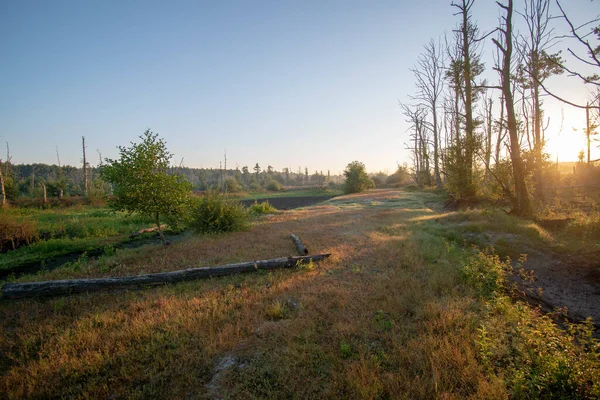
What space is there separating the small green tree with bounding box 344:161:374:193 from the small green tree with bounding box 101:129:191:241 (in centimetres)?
3367

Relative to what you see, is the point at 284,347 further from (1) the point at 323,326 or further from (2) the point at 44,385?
(2) the point at 44,385

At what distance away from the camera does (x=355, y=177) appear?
41156mm

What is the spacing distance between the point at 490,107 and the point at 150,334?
1570 inches

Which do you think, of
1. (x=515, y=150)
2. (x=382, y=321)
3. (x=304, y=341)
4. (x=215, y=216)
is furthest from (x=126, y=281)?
(x=515, y=150)

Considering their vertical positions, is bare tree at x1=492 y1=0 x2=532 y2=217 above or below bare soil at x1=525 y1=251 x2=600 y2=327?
above

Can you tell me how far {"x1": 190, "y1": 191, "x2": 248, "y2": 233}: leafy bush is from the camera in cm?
1285

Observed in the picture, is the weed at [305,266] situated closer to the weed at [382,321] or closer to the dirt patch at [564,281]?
the weed at [382,321]

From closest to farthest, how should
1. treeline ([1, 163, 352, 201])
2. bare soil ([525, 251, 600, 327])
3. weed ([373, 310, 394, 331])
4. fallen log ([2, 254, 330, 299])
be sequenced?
weed ([373, 310, 394, 331]), bare soil ([525, 251, 600, 327]), fallen log ([2, 254, 330, 299]), treeline ([1, 163, 352, 201])

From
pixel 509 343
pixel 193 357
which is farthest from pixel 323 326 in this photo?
pixel 509 343

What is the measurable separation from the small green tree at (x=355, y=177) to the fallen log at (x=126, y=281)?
3472cm

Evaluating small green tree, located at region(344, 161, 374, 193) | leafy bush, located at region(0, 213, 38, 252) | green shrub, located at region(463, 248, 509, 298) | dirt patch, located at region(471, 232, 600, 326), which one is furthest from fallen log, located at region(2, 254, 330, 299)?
small green tree, located at region(344, 161, 374, 193)

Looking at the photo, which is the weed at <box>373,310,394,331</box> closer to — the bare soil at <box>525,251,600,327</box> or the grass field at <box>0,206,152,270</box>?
the bare soil at <box>525,251,600,327</box>

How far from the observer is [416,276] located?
21.6 feet

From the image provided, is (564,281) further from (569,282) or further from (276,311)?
(276,311)
